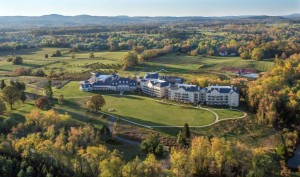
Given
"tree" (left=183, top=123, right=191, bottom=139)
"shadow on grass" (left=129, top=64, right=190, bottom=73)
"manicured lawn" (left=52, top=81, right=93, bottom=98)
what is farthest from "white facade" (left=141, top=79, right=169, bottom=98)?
"shadow on grass" (left=129, top=64, right=190, bottom=73)

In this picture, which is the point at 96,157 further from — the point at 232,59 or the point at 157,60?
the point at 232,59

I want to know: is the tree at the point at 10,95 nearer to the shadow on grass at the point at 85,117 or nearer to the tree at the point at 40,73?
the shadow on grass at the point at 85,117

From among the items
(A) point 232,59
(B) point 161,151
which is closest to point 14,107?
(B) point 161,151

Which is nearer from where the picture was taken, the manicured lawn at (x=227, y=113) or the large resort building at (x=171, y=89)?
the manicured lawn at (x=227, y=113)

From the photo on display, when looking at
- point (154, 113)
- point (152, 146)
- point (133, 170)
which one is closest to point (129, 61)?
point (154, 113)

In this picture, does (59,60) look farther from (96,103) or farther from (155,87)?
(96,103)

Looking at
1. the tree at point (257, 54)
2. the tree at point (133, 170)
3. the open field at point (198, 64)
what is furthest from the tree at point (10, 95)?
the tree at point (257, 54)

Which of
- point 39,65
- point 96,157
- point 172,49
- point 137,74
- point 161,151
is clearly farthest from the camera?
point 172,49
